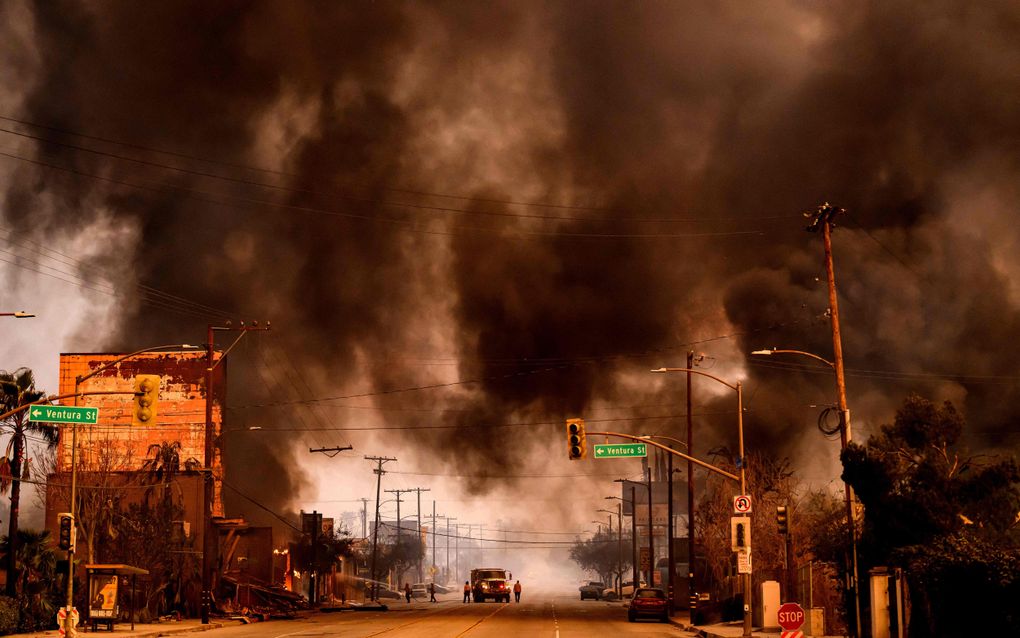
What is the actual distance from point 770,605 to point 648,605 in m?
11.7

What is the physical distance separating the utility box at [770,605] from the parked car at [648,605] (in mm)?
11235

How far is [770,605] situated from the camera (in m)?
38.3

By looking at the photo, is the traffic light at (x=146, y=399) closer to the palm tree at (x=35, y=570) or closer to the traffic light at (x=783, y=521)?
the palm tree at (x=35, y=570)

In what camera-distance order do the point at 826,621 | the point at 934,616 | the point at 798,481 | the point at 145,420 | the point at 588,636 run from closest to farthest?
1. the point at 934,616
2. the point at 145,420
3. the point at 588,636
4. the point at 826,621
5. the point at 798,481

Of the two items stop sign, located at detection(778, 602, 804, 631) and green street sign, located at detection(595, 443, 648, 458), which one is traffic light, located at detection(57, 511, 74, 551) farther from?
stop sign, located at detection(778, 602, 804, 631)

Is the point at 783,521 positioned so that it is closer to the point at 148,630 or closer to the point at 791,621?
the point at 791,621

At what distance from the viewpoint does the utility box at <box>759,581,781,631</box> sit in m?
38.2

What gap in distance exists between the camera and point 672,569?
62.1m

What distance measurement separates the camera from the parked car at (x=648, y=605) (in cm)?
4922

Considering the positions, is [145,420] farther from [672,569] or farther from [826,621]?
[672,569]

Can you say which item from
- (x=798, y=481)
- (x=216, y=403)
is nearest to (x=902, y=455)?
(x=798, y=481)

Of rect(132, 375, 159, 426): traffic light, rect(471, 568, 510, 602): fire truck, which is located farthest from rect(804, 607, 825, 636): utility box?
rect(471, 568, 510, 602): fire truck

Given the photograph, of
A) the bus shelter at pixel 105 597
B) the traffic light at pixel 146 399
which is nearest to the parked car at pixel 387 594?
the bus shelter at pixel 105 597

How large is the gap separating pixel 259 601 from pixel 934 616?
4188 centimetres
